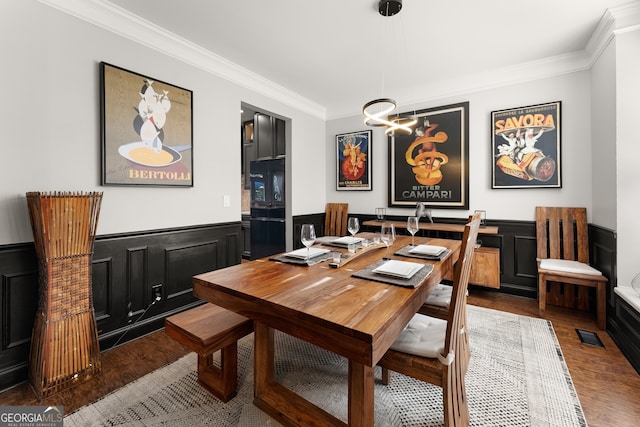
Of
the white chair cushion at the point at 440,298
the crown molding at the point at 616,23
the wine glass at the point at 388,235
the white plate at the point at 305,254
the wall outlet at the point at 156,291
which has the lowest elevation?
the wall outlet at the point at 156,291

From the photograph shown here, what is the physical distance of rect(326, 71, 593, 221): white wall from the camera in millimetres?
2967

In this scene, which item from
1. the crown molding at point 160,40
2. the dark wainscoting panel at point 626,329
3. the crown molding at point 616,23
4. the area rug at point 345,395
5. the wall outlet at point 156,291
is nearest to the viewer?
the area rug at point 345,395

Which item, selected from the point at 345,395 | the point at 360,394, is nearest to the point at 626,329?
the point at 345,395

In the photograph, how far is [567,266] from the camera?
8.90 ft

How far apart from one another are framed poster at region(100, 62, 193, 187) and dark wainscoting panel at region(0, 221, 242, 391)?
21.2 inches

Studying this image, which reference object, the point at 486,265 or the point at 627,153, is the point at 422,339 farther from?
the point at 627,153

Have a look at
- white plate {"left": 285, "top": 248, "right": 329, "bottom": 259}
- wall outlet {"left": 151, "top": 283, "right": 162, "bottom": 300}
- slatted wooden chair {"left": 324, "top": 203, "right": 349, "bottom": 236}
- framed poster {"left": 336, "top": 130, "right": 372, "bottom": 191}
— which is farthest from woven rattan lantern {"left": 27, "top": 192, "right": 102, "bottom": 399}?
framed poster {"left": 336, "top": 130, "right": 372, "bottom": 191}

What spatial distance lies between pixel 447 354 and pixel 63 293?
2303 mm

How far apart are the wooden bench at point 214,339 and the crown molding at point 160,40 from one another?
235cm

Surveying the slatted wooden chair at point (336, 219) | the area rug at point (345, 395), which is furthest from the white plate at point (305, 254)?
the slatted wooden chair at point (336, 219)

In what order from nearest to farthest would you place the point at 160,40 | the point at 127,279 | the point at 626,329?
the point at 626,329 → the point at 127,279 → the point at 160,40

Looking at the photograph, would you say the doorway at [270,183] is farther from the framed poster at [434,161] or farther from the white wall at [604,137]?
the white wall at [604,137]

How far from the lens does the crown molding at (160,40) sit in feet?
6.78

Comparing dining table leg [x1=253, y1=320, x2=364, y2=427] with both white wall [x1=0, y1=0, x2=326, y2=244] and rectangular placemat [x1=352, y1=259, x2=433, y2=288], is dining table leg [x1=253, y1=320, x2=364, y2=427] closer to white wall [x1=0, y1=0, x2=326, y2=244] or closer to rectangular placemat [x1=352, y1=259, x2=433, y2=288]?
rectangular placemat [x1=352, y1=259, x2=433, y2=288]
